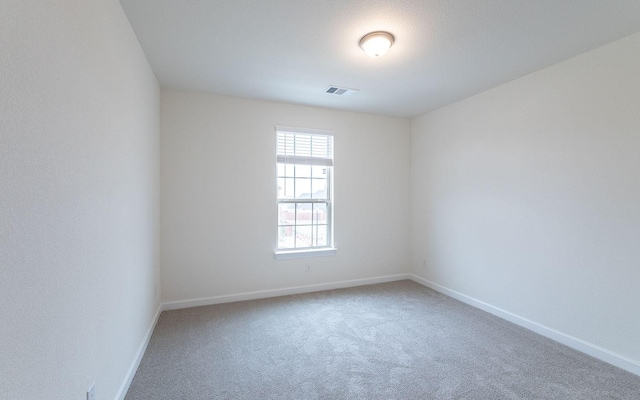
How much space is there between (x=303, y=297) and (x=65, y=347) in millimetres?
2836

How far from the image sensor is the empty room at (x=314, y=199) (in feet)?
3.95

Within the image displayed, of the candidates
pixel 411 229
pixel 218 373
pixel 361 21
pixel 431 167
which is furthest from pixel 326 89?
pixel 218 373

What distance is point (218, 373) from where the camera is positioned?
86.5 inches

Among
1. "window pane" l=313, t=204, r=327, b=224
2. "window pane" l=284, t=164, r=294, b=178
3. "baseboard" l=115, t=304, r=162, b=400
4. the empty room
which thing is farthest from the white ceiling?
"baseboard" l=115, t=304, r=162, b=400

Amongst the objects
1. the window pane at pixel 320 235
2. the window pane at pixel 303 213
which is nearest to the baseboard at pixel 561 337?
the window pane at pixel 320 235

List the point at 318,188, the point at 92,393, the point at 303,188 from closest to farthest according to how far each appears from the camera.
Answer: the point at 92,393
the point at 303,188
the point at 318,188

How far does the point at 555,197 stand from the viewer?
8.99 feet

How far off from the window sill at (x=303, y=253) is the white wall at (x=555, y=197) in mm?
1635

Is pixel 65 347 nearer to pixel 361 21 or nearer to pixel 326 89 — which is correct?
pixel 361 21

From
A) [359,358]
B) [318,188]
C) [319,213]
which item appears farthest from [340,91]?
[359,358]

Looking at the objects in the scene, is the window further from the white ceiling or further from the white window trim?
the white ceiling

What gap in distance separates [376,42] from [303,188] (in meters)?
2.26

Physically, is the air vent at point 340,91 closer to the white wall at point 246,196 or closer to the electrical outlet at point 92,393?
the white wall at point 246,196

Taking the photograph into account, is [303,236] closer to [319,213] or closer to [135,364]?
[319,213]
